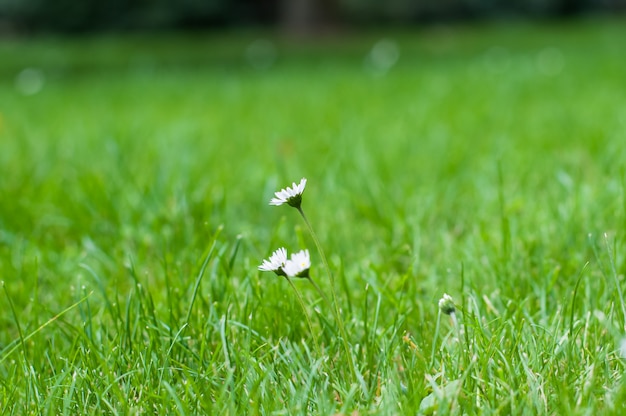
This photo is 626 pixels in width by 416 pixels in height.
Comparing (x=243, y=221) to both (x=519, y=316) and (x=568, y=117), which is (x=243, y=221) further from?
(x=568, y=117)

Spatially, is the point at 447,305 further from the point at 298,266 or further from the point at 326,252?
the point at 326,252

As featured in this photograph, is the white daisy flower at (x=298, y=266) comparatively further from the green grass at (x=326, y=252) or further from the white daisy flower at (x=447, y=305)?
the white daisy flower at (x=447, y=305)

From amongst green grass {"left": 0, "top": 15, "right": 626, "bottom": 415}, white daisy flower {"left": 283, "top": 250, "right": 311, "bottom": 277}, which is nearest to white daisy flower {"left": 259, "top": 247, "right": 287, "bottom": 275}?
white daisy flower {"left": 283, "top": 250, "right": 311, "bottom": 277}

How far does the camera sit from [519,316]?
1.23 m

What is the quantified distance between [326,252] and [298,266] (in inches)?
31.6

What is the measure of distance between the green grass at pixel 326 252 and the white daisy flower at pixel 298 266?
9cm

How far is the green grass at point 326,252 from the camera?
42.7 inches

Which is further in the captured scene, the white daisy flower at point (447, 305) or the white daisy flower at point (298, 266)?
the white daisy flower at point (447, 305)

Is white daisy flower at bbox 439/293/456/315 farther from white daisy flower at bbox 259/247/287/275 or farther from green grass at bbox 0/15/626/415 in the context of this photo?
white daisy flower at bbox 259/247/287/275

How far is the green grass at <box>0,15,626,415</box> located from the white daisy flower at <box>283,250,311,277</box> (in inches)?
3.6

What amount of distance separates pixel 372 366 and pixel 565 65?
5.24m

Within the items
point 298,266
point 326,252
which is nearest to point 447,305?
point 298,266

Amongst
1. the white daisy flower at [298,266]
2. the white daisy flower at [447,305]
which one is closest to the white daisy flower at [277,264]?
the white daisy flower at [298,266]

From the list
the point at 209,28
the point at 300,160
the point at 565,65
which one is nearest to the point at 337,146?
the point at 300,160
